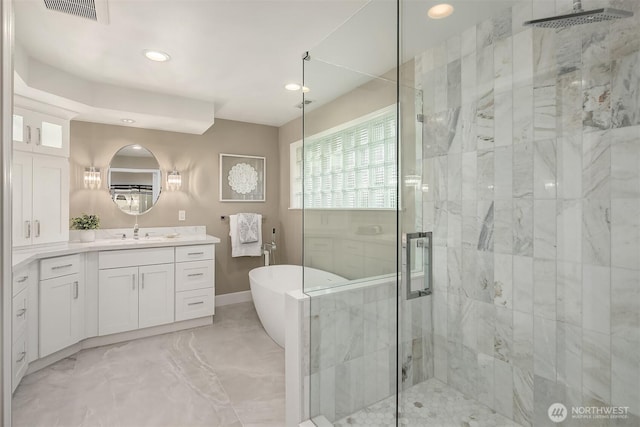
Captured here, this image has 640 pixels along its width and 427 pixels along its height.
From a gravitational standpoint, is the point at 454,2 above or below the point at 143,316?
above

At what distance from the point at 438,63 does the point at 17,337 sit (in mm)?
3169

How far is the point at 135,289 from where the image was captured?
2938 mm

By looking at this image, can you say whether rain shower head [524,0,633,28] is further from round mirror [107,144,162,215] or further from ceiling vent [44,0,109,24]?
round mirror [107,144,162,215]

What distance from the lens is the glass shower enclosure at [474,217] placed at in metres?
1.32

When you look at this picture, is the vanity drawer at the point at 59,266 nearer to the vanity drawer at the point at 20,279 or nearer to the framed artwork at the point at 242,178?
the vanity drawer at the point at 20,279

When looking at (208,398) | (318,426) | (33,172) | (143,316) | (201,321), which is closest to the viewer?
(318,426)

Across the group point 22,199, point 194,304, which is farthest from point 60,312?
point 194,304

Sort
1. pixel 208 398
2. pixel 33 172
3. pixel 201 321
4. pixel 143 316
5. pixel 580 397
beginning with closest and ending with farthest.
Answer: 1. pixel 580 397
2. pixel 208 398
3. pixel 33 172
4. pixel 143 316
5. pixel 201 321

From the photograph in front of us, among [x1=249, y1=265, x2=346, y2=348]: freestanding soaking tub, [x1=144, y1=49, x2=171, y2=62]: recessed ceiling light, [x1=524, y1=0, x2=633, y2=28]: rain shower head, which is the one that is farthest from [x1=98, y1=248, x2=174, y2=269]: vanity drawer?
[x1=524, y1=0, x2=633, y2=28]: rain shower head

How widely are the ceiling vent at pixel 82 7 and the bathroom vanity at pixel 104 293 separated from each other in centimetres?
154

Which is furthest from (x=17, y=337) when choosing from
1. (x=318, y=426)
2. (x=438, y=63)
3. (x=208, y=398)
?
(x=438, y=63)

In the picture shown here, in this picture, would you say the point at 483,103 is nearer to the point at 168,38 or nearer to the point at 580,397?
the point at 580,397

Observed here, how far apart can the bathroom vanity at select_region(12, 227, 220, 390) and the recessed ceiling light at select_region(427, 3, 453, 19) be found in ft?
9.07

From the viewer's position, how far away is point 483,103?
5.80ft
